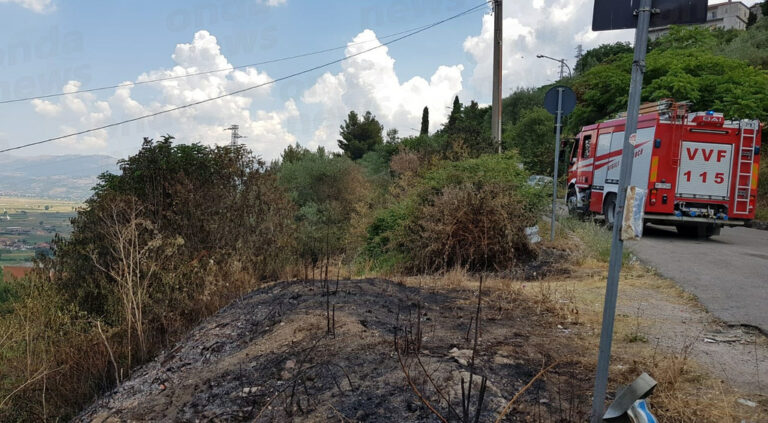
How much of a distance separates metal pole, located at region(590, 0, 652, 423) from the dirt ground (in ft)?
1.40

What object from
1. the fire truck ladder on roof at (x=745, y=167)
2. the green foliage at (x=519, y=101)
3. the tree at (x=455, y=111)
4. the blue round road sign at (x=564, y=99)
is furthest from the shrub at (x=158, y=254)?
the green foliage at (x=519, y=101)

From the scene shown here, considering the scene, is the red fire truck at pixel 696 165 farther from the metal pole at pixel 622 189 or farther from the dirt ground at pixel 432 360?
the metal pole at pixel 622 189

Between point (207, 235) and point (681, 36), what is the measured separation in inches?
1334

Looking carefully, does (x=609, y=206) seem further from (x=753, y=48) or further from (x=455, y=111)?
(x=455, y=111)

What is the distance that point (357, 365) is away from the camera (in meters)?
4.04

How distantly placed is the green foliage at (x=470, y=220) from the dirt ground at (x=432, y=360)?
243 centimetres

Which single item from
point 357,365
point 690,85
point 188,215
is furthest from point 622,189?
point 690,85

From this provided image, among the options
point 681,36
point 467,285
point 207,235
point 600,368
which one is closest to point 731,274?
point 467,285

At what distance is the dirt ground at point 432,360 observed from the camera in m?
3.41

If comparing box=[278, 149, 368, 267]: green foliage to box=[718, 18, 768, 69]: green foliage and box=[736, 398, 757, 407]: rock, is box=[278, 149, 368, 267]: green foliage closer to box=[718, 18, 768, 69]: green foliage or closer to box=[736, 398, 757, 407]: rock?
box=[736, 398, 757, 407]: rock

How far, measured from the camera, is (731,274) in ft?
27.2

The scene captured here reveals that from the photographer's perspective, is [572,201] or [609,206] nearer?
[609,206]

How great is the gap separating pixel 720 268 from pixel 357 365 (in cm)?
744

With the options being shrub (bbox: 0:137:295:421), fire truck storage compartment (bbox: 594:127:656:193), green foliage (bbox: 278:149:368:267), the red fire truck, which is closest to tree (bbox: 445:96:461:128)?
green foliage (bbox: 278:149:368:267)
